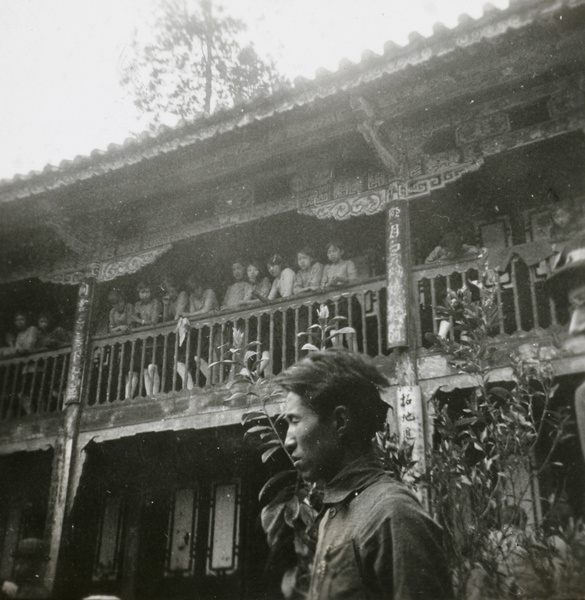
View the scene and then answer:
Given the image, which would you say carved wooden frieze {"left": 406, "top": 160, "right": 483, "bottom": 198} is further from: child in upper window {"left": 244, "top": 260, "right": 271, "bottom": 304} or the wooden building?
A: child in upper window {"left": 244, "top": 260, "right": 271, "bottom": 304}

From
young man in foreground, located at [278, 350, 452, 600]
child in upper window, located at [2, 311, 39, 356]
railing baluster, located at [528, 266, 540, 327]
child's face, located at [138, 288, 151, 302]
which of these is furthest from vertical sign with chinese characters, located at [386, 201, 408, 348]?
child in upper window, located at [2, 311, 39, 356]

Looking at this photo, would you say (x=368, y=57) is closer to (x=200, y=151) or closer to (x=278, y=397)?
(x=200, y=151)

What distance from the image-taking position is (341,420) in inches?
100

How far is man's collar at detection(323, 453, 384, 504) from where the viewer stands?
240 cm

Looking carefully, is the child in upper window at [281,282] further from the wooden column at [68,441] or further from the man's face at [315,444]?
the man's face at [315,444]

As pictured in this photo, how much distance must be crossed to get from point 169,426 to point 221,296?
117 inches

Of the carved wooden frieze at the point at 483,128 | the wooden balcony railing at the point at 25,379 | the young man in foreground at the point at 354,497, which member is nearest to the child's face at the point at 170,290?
the wooden balcony railing at the point at 25,379

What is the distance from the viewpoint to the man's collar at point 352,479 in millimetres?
2402

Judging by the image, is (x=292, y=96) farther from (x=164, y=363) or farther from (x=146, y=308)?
(x=146, y=308)

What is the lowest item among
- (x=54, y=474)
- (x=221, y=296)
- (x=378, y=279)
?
(x=54, y=474)

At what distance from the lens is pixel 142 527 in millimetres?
9625

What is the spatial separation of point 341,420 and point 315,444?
0.12 meters

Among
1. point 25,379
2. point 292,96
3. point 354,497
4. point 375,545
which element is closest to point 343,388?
point 354,497

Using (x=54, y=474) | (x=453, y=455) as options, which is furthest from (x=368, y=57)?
(x=54, y=474)
